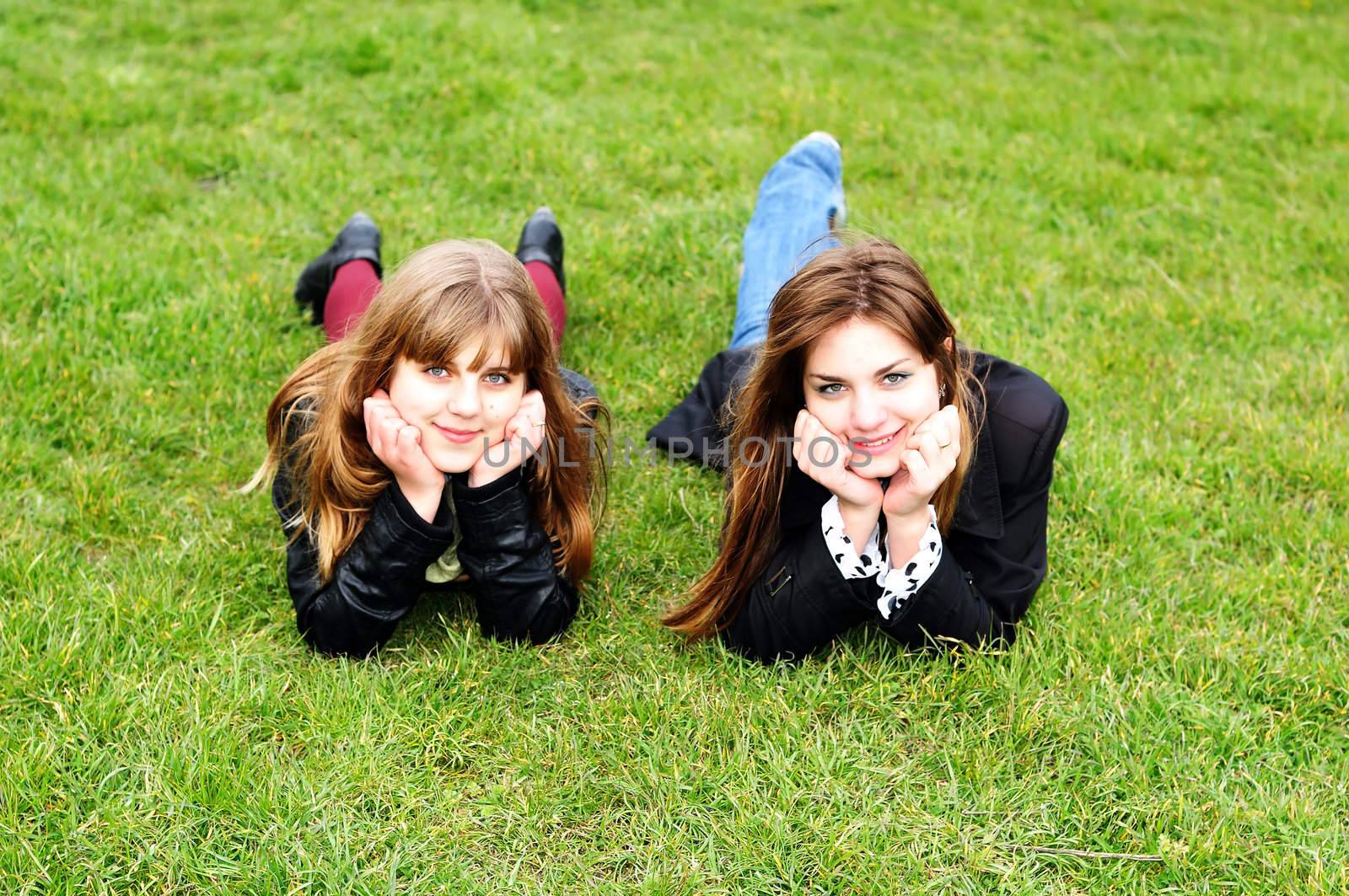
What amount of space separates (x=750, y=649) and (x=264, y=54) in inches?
206

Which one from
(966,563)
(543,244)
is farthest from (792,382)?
(543,244)

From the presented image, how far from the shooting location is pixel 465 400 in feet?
9.98

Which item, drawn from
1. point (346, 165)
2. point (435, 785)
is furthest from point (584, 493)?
point (346, 165)

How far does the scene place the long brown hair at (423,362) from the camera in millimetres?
3059

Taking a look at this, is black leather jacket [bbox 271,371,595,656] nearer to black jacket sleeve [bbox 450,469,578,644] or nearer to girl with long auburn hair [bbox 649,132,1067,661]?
A: black jacket sleeve [bbox 450,469,578,644]

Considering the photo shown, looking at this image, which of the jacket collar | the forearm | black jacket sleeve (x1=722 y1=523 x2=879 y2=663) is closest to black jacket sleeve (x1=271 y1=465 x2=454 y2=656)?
the forearm

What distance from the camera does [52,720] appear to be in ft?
9.82

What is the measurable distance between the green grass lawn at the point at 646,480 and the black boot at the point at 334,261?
104 millimetres

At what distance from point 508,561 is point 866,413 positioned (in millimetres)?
1054

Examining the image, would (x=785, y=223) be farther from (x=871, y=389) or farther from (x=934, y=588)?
(x=934, y=588)

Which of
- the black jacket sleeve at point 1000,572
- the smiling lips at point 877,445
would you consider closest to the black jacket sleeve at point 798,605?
the black jacket sleeve at point 1000,572

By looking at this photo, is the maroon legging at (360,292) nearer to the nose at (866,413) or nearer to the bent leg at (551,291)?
the bent leg at (551,291)

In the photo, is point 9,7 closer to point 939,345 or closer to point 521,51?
point 521,51

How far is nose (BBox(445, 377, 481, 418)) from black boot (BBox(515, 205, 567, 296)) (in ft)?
5.45
